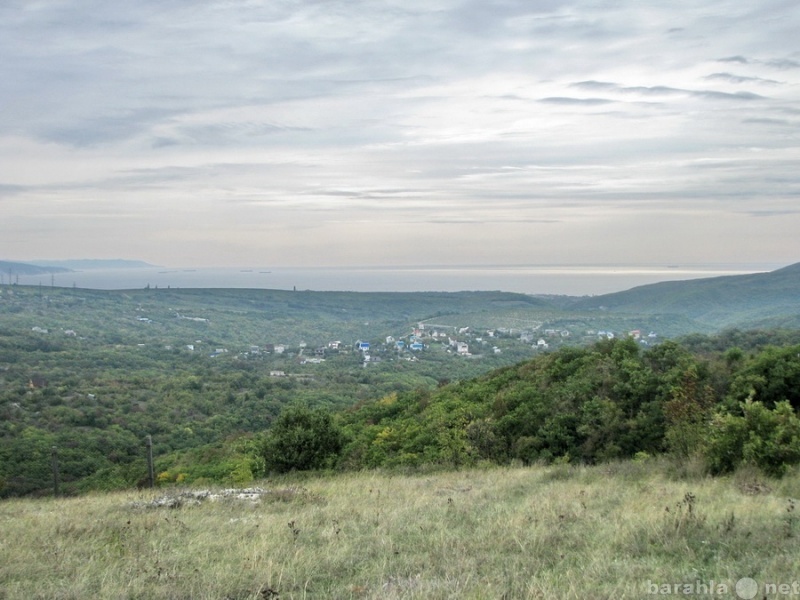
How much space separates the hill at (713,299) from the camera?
11175cm

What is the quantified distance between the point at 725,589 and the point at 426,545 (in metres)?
2.45

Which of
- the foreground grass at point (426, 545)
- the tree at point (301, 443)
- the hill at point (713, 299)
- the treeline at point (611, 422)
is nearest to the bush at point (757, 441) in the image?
the treeline at point (611, 422)

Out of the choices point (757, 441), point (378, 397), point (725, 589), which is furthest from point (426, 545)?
point (378, 397)

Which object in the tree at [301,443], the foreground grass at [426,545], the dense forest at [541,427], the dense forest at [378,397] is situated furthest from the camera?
the tree at [301,443]

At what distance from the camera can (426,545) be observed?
5391 millimetres

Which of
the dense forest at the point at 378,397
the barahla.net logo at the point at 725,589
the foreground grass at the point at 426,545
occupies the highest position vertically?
the barahla.net logo at the point at 725,589

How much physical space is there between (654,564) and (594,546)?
0.65 metres

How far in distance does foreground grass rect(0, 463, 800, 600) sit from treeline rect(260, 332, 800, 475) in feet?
2.81

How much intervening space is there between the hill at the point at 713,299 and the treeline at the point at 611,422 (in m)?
97.1

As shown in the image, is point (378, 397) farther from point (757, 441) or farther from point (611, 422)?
point (757, 441)

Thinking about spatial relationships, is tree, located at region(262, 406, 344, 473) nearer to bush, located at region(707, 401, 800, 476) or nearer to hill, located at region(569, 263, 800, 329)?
bush, located at region(707, 401, 800, 476)

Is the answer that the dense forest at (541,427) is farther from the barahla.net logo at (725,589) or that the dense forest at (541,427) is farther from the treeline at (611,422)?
the barahla.net logo at (725,589)

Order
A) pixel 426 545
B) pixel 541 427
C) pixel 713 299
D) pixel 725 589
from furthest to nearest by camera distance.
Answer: pixel 713 299 → pixel 541 427 → pixel 426 545 → pixel 725 589

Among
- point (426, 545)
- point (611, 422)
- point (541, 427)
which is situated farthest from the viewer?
point (541, 427)
